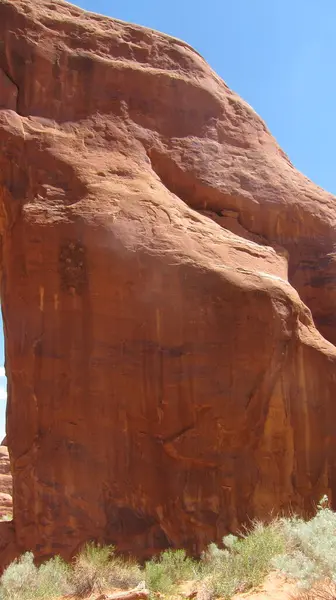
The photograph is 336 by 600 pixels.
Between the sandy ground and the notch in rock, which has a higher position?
the notch in rock

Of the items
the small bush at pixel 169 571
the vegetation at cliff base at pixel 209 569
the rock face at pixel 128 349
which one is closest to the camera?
the vegetation at cliff base at pixel 209 569

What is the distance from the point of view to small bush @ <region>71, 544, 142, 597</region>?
29.3ft

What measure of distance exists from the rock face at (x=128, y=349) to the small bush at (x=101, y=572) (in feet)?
1.46

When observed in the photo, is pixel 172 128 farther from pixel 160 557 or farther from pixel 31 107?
pixel 160 557

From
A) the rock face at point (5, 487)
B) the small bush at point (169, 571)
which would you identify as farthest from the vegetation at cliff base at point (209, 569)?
the rock face at point (5, 487)

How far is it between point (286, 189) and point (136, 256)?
445cm

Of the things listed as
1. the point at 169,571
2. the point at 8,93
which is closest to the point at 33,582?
the point at 169,571

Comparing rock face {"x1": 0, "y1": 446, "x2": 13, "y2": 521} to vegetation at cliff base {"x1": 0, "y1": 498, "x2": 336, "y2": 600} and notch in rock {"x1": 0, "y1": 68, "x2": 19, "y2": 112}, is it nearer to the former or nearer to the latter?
vegetation at cliff base {"x1": 0, "y1": 498, "x2": 336, "y2": 600}

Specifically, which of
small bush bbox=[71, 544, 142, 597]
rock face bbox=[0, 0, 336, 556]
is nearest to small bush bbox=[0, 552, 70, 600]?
small bush bbox=[71, 544, 142, 597]

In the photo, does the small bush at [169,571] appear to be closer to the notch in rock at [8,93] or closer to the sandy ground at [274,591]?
the sandy ground at [274,591]

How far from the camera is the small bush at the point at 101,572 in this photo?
29.3 feet

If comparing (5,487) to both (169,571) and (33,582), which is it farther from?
(169,571)

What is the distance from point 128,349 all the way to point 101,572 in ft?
11.8

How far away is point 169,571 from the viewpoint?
30.8ft
